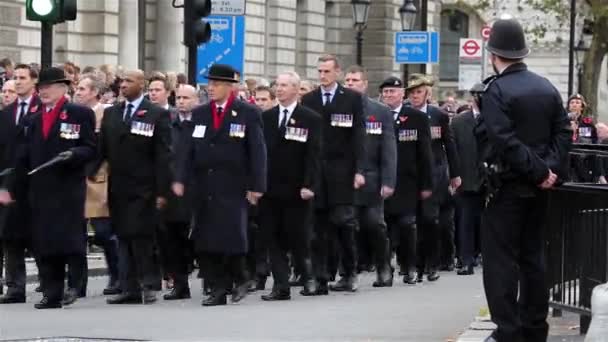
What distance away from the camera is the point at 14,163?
16.6 meters

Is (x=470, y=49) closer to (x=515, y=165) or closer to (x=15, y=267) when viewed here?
(x=15, y=267)

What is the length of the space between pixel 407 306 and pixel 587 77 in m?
40.6

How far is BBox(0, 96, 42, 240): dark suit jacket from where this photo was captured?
54.7 feet

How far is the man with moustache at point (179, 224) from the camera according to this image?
1748 cm

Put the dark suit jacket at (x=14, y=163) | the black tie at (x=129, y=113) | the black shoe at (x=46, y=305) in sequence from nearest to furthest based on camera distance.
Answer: the black shoe at (x=46, y=305)
the dark suit jacket at (x=14, y=163)
the black tie at (x=129, y=113)

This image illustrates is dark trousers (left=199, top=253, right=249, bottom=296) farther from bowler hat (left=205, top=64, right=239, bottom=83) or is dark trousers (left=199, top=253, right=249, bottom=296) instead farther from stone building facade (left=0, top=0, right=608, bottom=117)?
stone building facade (left=0, top=0, right=608, bottom=117)

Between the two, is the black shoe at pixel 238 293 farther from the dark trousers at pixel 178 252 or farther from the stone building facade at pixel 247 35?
the stone building facade at pixel 247 35

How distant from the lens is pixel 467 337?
12.9m

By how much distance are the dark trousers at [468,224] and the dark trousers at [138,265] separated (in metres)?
5.35

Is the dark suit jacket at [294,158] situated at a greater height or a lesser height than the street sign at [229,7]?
lesser

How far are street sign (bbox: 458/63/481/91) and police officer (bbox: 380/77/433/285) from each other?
18.9 metres

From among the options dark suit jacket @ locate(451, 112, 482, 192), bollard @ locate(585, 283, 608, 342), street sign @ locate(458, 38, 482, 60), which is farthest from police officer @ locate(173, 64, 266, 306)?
street sign @ locate(458, 38, 482, 60)

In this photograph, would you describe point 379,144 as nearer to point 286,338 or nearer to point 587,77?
point 286,338

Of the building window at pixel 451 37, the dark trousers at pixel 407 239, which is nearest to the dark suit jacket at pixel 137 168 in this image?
the dark trousers at pixel 407 239
